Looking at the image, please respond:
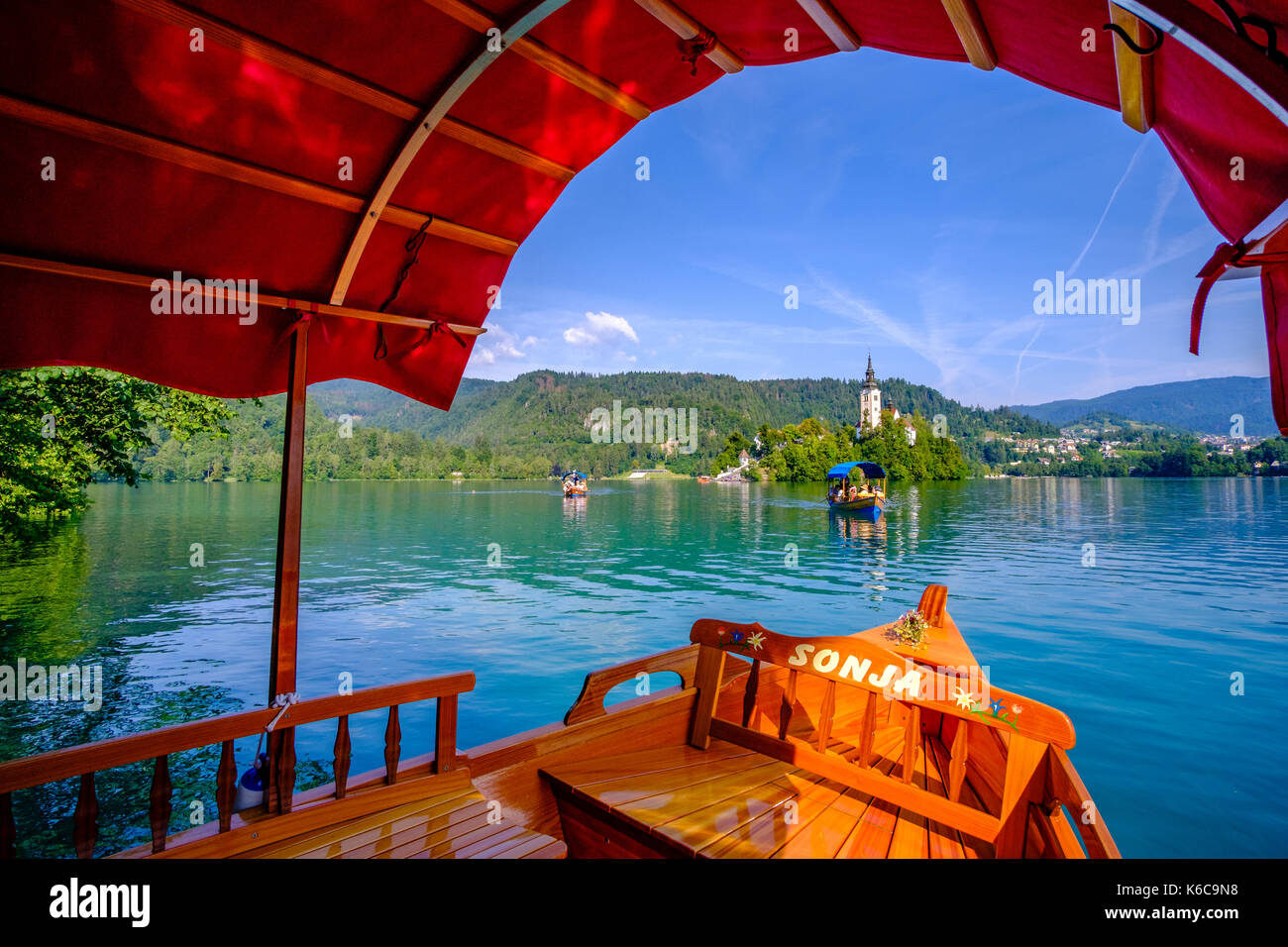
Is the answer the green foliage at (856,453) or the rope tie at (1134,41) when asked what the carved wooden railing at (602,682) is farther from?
the green foliage at (856,453)

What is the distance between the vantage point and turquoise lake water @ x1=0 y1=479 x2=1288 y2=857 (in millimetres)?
8211

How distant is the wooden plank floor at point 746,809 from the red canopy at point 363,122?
2.02m

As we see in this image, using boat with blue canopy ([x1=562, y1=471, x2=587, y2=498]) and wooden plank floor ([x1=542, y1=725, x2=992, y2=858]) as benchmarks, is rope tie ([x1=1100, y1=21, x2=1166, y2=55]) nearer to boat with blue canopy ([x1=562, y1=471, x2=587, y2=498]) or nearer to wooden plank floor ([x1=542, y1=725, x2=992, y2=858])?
wooden plank floor ([x1=542, y1=725, x2=992, y2=858])

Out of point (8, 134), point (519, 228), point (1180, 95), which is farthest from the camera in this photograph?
point (519, 228)

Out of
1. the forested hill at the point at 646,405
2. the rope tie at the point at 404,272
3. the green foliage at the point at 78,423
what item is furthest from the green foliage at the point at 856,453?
the rope tie at the point at 404,272

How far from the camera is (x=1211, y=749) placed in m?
9.46

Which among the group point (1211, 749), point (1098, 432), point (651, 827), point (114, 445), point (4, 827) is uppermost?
point (1098, 432)

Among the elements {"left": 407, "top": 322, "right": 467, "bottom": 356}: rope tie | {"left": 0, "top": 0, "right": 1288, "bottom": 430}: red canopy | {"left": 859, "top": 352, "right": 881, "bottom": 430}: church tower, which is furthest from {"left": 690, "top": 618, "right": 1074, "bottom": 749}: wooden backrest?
{"left": 859, "top": 352, "right": 881, "bottom": 430}: church tower

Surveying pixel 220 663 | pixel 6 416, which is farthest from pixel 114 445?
pixel 220 663

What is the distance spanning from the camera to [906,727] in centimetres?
292

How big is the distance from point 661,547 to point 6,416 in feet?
80.7

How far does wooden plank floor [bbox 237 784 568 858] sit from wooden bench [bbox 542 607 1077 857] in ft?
1.27

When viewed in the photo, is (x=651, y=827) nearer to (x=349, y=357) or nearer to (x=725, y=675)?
(x=725, y=675)

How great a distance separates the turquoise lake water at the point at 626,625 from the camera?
8.21 metres
